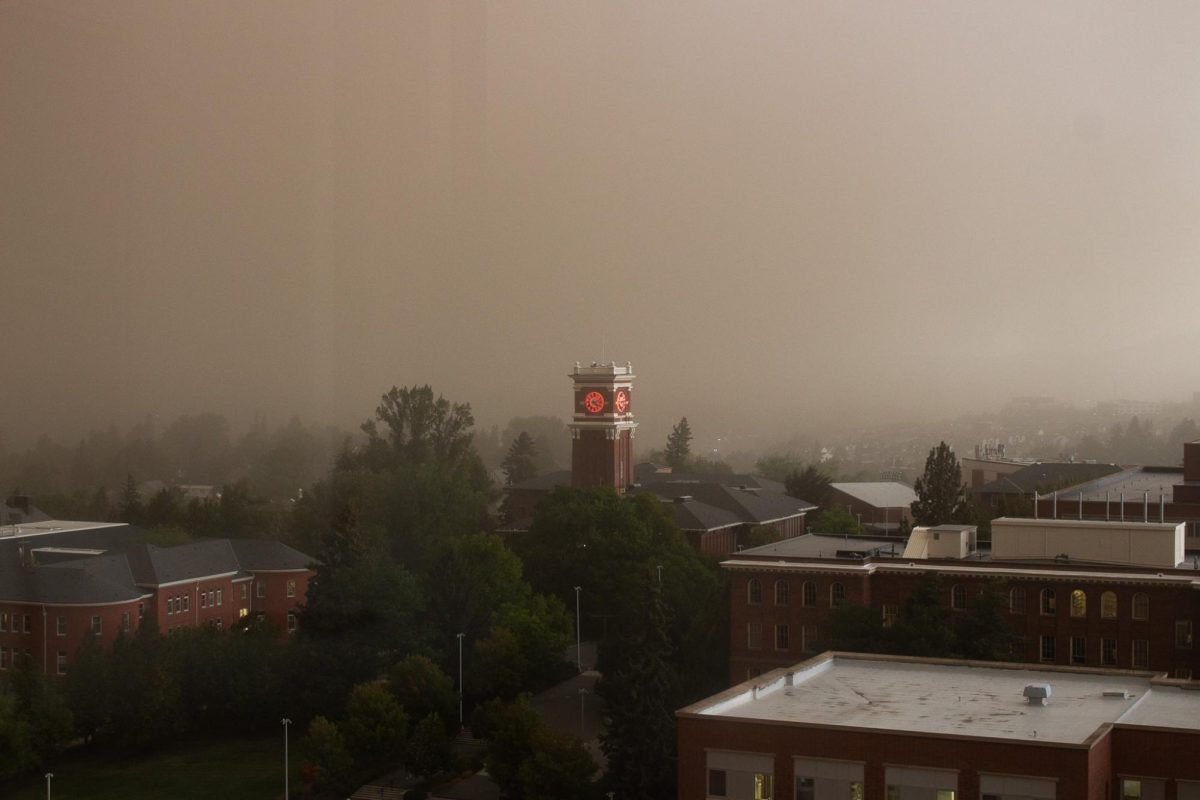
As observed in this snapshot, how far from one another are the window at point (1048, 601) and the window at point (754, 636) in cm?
503

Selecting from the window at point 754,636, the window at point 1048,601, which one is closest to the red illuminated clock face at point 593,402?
the window at point 754,636

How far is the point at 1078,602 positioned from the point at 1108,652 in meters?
0.93

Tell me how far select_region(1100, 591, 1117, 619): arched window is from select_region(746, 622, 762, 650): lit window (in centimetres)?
594

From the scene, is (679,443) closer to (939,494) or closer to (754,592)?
(939,494)

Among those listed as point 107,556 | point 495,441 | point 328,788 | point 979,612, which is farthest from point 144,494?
point 495,441

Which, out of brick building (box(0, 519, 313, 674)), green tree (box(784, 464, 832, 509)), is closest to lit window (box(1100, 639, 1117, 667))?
brick building (box(0, 519, 313, 674))

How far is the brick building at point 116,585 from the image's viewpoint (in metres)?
27.1

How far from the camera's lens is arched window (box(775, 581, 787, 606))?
2573 centimetres

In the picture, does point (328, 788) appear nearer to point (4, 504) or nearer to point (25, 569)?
point (25, 569)

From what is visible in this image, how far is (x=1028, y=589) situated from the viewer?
23922mm

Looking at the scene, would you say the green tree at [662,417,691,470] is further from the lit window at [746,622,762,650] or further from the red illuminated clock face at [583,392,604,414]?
the lit window at [746,622,762,650]

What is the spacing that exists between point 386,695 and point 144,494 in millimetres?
18937

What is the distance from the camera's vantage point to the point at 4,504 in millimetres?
33094

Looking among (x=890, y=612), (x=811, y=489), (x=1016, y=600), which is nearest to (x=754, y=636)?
(x=890, y=612)
